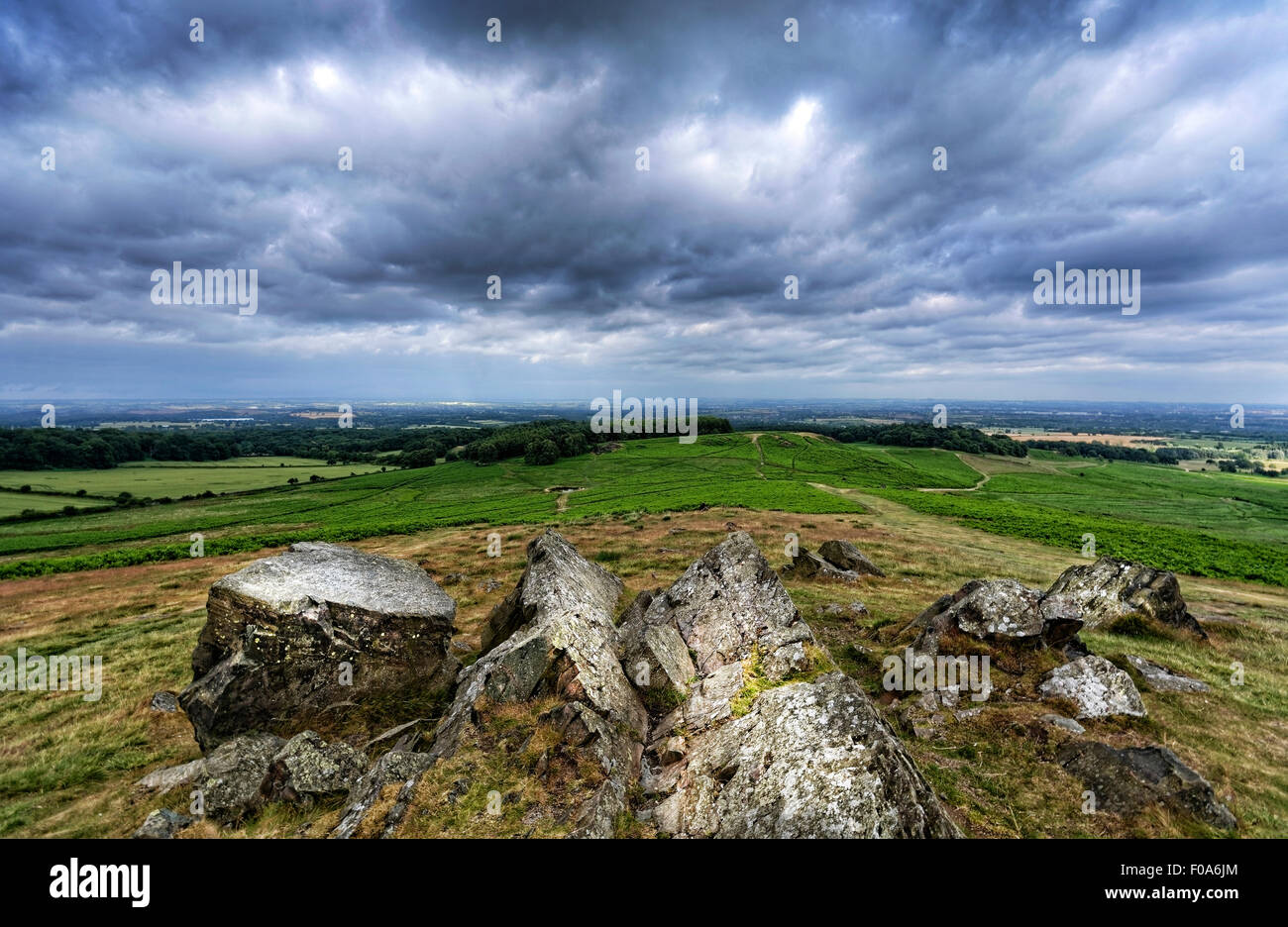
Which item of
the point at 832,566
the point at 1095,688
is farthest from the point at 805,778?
the point at 832,566

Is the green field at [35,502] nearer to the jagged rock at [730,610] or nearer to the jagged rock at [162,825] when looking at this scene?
the jagged rock at [162,825]

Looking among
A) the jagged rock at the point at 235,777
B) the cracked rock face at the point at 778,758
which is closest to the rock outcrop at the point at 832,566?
the cracked rock face at the point at 778,758

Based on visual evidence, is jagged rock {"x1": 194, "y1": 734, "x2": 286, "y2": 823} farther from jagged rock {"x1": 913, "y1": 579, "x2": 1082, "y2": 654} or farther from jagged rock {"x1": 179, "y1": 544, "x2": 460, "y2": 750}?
jagged rock {"x1": 913, "y1": 579, "x2": 1082, "y2": 654}

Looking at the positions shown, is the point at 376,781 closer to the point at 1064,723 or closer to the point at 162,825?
the point at 162,825
